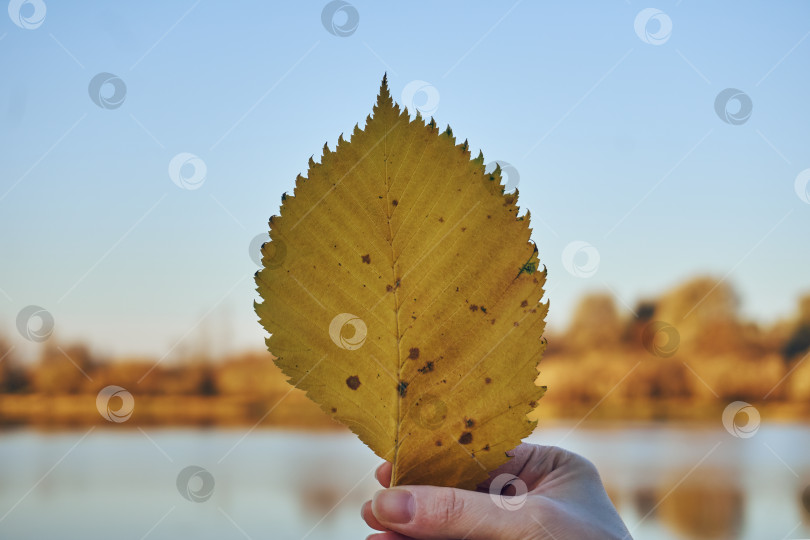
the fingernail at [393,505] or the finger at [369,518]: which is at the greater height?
the fingernail at [393,505]

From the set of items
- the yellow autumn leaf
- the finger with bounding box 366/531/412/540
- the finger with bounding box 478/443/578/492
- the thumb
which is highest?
the yellow autumn leaf

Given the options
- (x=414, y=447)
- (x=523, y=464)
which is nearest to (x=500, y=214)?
(x=414, y=447)

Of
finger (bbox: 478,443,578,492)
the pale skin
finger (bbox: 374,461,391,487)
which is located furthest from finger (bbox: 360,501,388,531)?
finger (bbox: 478,443,578,492)

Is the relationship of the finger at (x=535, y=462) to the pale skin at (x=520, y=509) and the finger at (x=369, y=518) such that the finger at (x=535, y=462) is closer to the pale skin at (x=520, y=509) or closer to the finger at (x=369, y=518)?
the pale skin at (x=520, y=509)

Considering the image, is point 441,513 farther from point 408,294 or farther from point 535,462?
point 535,462

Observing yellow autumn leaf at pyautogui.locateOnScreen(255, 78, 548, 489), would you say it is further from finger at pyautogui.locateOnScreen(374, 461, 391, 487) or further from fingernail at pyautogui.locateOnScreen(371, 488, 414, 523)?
finger at pyautogui.locateOnScreen(374, 461, 391, 487)

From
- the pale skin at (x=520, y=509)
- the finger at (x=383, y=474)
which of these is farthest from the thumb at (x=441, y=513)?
the finger at (x=383, y=474)

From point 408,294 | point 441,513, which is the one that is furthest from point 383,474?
point 408,294
